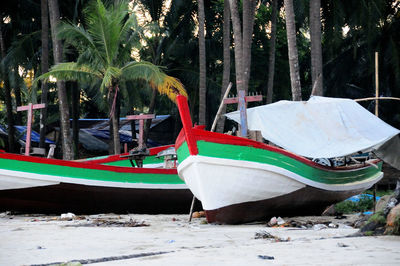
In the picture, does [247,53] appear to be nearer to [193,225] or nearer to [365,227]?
[193,225]

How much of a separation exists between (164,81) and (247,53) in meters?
2.64

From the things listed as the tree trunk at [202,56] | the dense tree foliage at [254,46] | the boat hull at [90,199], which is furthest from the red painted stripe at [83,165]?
the dense tree foliage at [254,46]

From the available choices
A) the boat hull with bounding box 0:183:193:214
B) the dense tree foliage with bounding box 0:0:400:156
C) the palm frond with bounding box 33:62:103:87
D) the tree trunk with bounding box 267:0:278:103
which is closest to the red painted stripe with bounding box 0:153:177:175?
the boat hull with bounding box 0:183:193:214

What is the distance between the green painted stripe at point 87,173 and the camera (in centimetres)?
1360

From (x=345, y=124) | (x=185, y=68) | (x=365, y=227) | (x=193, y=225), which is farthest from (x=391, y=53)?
(x=365, y=227)

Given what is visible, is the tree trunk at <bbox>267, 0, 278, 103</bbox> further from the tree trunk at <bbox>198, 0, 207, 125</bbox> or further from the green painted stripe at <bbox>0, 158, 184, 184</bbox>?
the green painted stripe at <bbox>0, 158, 184, 184</bbox>

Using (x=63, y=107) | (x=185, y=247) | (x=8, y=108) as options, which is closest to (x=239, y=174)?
(x=185, y=247)

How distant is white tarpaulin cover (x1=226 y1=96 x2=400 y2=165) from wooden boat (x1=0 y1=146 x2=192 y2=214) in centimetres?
359

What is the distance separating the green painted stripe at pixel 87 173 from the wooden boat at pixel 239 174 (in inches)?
105

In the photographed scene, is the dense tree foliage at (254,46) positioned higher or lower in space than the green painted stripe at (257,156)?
higher

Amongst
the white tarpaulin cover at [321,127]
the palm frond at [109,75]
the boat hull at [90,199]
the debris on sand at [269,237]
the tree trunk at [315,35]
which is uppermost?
the tree trunk at [315,35]

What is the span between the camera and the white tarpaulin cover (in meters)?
11.8

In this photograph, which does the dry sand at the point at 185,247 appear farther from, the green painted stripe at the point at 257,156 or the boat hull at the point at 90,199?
the boat hull at the point at 90,199

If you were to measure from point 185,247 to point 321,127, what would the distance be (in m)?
5.56
